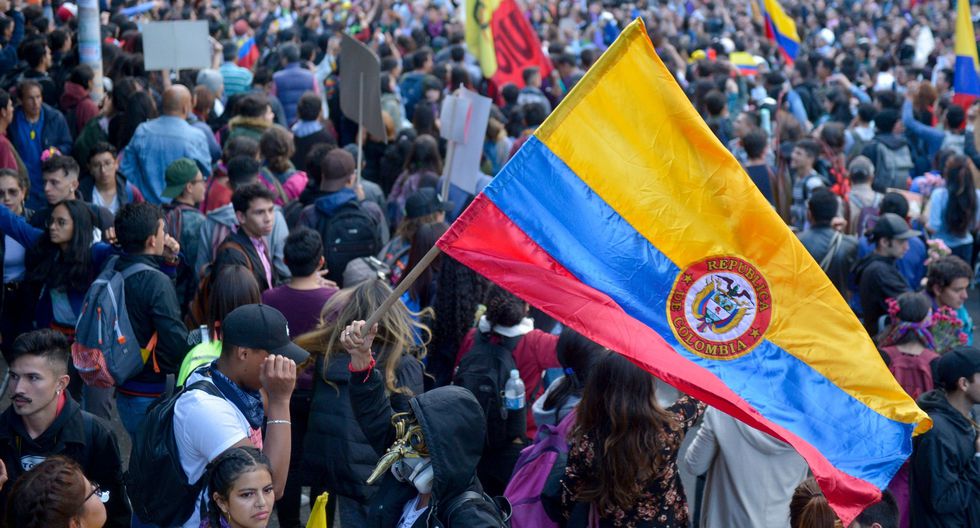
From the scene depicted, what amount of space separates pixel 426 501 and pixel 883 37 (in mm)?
24039

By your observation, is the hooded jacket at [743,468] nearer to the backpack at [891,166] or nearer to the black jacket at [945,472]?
the black jacket at [945,472]

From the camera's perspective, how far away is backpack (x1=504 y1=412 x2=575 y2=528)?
426 centimetres

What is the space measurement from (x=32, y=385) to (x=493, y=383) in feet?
6.25

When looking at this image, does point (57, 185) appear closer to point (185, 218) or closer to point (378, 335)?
point (185, 218)

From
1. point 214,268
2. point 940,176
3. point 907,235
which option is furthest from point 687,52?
point 214,268

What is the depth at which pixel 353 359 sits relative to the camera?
13.5 feet

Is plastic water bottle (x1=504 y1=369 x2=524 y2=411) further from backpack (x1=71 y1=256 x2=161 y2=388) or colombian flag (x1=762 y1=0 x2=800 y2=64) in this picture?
colombian flag (x1=762 y1=0 x2=800 y2=64)

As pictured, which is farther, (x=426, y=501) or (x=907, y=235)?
(x=907, y=235)

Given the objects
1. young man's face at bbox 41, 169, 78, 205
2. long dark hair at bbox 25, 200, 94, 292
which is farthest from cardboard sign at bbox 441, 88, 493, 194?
long dark hair at bbox 25, 200, 94, 292

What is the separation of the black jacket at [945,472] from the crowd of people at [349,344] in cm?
1

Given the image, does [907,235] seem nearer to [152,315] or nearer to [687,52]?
[152,315]

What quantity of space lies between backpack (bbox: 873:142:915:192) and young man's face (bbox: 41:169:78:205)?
7.62 meters

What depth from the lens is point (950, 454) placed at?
15.9 ft

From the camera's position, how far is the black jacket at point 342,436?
493 cm
